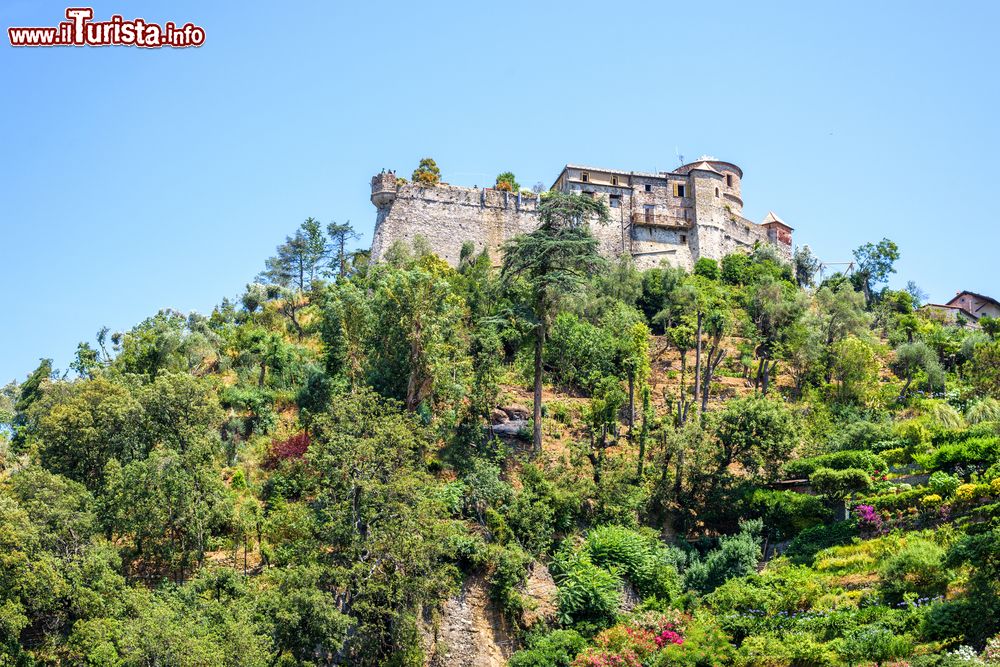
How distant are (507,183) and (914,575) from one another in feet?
136

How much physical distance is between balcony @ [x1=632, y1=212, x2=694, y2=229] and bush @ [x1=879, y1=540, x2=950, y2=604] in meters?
38.9

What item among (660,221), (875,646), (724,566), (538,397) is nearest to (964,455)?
(724,566)

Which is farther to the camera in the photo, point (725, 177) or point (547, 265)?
point (725, 177)

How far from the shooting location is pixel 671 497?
123 ft

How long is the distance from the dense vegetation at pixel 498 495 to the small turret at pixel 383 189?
15.1 meters

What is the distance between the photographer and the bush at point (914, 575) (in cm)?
2902

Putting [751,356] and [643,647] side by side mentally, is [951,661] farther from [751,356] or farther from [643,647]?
[751,356]

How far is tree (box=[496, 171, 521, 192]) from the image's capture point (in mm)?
66188

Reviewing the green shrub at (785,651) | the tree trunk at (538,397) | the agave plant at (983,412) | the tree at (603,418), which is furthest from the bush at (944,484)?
the tree trunk at (538,397)

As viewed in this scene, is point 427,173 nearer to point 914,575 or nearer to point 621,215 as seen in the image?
point 621,215

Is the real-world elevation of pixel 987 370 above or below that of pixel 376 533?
above

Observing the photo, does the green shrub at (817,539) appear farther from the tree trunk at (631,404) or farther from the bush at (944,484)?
the tree trunk at (631,404)

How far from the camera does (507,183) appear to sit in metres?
66.4

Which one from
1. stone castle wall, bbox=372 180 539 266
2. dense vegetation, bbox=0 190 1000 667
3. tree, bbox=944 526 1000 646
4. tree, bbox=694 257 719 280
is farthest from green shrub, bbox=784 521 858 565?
stone castle wall, bbox=372 180 539 266
